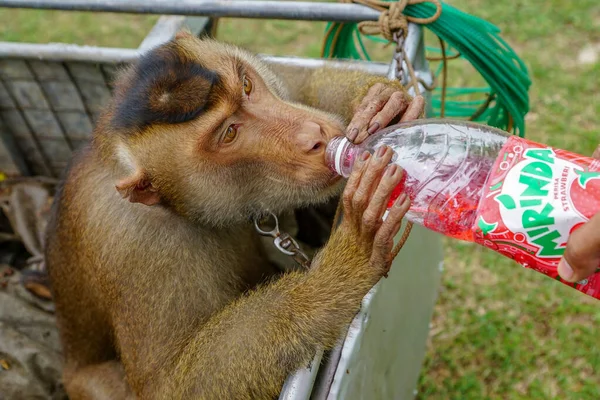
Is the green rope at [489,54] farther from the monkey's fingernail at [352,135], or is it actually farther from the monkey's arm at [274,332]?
the monkey's arm at [274,332]

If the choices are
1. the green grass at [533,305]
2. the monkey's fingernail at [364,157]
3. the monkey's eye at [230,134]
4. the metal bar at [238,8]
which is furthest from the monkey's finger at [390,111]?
the green grass at [533,305]

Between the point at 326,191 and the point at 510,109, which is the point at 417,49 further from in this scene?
the point at 326,191

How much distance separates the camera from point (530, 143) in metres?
2.11

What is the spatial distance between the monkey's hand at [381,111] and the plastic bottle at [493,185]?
0.04 m

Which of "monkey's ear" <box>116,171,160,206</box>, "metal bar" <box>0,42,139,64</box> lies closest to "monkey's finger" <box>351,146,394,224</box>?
"monkey's ear" <box>116,171,160,206</box>

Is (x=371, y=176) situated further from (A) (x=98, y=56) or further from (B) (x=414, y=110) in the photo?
(A) (x=98, y=56)

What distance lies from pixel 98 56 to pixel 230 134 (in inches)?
60.7

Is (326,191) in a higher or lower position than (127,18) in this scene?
higher

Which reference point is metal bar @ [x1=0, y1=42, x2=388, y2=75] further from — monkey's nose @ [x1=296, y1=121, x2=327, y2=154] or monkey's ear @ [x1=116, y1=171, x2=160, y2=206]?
monkey's ear @ [x1=116, y1=171, x2=160, y2=206]

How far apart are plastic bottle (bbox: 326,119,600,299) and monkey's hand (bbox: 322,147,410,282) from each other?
0.18 metres

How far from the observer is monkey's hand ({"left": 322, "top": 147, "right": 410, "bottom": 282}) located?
214cm

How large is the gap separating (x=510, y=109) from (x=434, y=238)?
0.92 metres

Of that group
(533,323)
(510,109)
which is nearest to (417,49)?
(510,109)

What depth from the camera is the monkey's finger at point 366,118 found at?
2424mm
